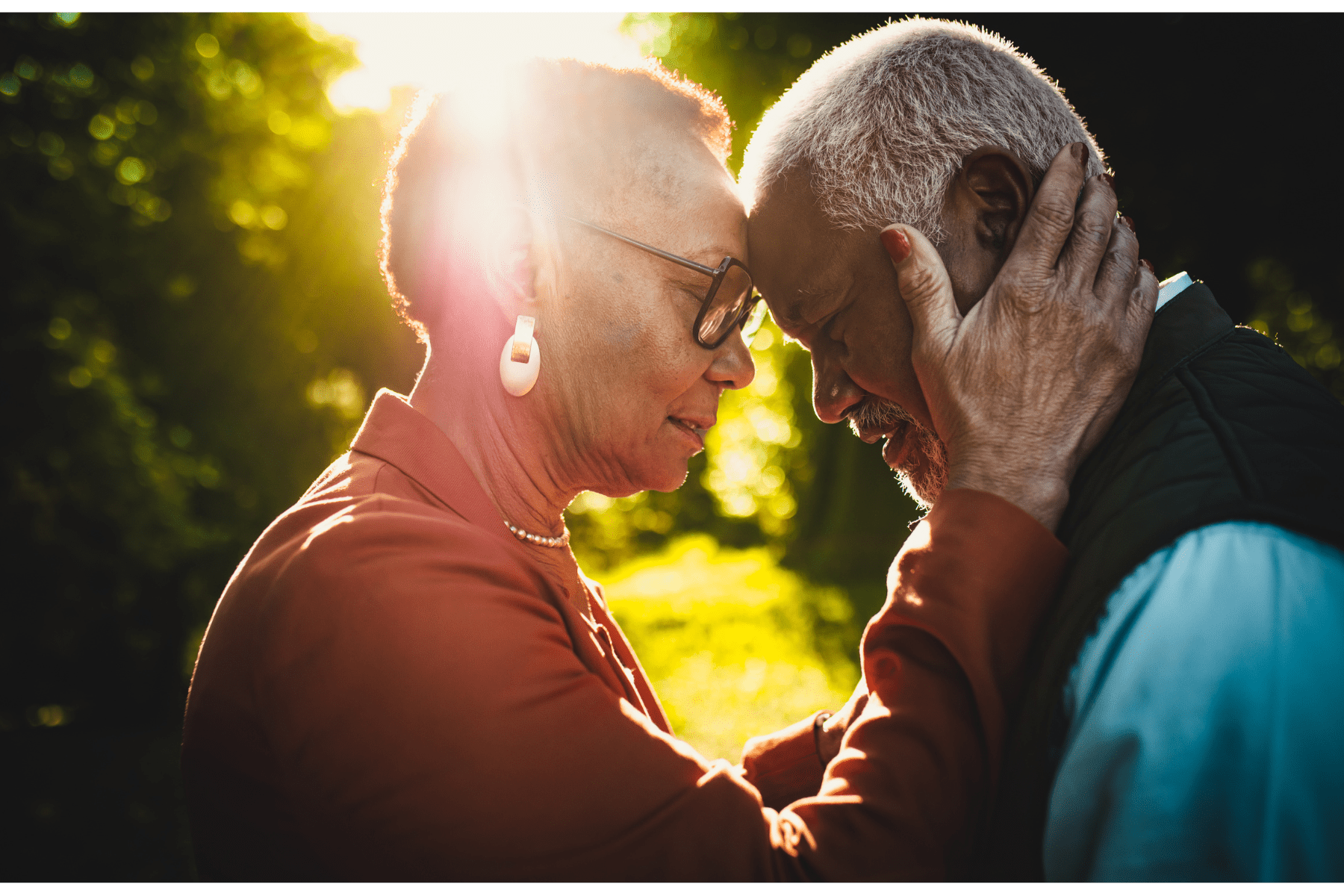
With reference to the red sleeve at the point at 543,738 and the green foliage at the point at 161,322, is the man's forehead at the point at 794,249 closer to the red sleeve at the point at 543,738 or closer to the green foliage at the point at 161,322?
the red sleeve at the point at 543,738

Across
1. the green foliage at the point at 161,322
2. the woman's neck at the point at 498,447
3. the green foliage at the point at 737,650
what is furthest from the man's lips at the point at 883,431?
the green foliage at the point at 161,322

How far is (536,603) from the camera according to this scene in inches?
66.7

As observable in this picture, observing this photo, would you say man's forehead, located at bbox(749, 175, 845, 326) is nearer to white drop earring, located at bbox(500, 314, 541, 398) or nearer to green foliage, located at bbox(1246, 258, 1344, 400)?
white drop earring, located at bbox(500, 314, 541, 398)

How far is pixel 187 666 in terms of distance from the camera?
22.3ft

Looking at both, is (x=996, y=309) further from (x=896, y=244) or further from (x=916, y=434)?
(x=916, y=434)

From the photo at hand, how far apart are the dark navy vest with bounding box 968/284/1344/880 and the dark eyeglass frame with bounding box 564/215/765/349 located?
3.33ft

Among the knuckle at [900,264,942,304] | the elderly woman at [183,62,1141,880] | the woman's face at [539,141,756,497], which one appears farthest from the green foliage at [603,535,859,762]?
the knuckle at [900,264,942,304]

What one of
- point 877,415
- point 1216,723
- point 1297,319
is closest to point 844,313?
point 877,415

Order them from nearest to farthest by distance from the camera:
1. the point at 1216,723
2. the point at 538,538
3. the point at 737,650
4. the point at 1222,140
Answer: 1. the point at 1216,723
2. the point at 538,538
3. the point at 1222,140
4. the point at 737,650

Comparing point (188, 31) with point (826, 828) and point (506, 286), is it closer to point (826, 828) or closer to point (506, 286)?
point (506, 286)

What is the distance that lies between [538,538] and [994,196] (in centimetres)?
154

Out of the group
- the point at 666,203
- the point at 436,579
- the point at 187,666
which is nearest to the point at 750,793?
the point at 436,579

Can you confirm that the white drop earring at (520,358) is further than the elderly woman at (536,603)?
Yes

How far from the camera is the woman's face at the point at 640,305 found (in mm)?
2047
